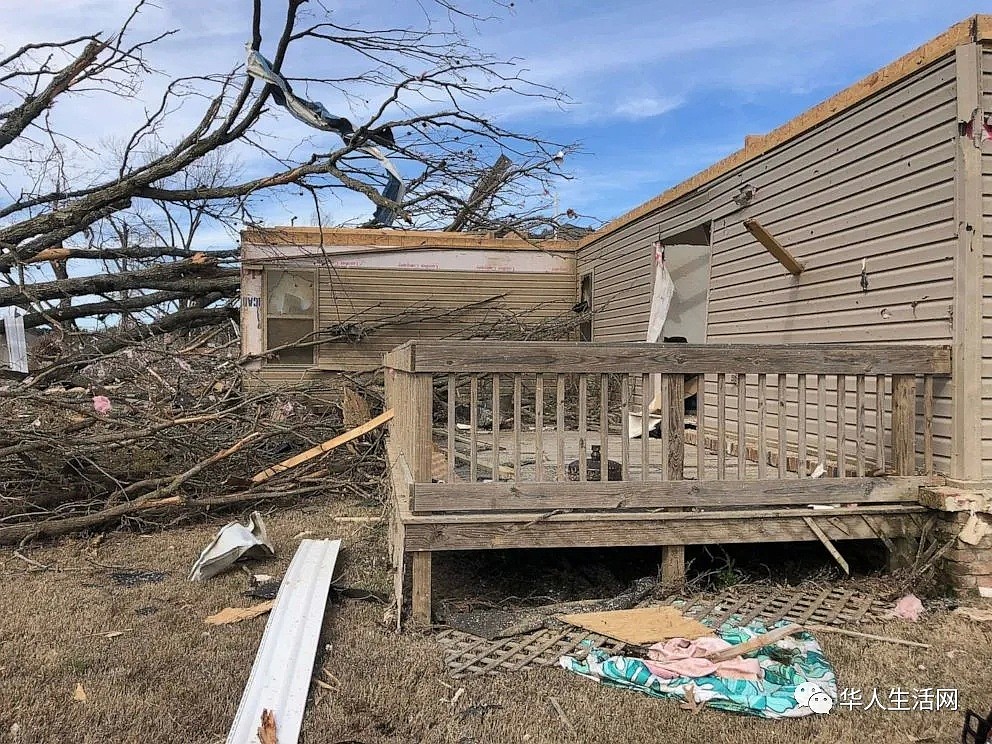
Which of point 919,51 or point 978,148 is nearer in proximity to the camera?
point 978,148

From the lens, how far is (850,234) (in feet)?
18.4

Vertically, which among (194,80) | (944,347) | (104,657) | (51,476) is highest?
(194,80)

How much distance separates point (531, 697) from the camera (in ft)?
11.2

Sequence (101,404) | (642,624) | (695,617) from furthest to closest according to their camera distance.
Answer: (101,404), (695,617), (642,624)

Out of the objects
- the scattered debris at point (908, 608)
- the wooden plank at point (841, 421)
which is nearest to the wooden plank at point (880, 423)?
the wooden plank at point (841, 421)

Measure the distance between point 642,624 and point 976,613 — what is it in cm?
194

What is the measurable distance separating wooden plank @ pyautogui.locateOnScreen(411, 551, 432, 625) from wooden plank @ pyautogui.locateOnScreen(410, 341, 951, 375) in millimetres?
1109

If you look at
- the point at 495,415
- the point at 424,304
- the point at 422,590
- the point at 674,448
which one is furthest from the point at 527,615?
the point at 424,304

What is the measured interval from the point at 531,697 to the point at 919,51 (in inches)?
180


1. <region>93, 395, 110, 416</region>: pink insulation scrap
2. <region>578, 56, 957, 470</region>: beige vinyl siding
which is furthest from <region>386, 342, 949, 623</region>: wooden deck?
<region>93, 395, 110, 416</region>: pink insulation scrap

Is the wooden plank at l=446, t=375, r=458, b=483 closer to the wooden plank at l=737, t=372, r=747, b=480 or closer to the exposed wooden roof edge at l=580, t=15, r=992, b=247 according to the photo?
the wooden plank at l=737, t=372, r=747, b=480

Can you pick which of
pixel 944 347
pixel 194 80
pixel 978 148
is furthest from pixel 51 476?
pixel 978 148

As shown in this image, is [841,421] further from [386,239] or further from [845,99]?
[386,239]

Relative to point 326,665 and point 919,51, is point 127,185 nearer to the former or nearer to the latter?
point 326,665
